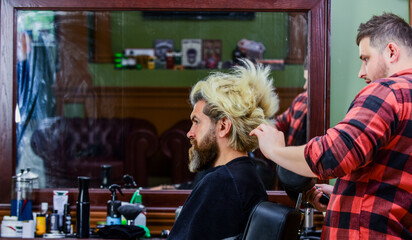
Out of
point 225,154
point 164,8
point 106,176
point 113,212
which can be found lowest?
point 113,212

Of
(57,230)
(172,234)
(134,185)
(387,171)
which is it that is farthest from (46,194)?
(387,171)

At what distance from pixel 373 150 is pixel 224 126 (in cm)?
71

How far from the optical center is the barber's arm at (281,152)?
1.59 m

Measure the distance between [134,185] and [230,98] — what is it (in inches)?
43.2

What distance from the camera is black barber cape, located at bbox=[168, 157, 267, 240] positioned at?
1.88 m

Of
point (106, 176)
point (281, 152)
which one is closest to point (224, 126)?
point (281, 152)

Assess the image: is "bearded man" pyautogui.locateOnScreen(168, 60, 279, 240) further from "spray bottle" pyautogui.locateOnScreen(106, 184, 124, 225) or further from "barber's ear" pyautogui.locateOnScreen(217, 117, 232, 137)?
"spray bottle" pyautogui.locateOnScreen(106, 184, 124, 225)

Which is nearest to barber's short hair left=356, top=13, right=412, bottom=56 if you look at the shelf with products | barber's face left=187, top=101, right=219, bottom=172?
barber's face left=187, top=101, right=219, bottom=172

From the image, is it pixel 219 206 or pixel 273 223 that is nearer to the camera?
pixel 273 223

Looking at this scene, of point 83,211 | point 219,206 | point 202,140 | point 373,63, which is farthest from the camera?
point 83,211

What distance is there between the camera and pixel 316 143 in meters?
1.55

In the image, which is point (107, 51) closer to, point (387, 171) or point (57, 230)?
point (57, 230)

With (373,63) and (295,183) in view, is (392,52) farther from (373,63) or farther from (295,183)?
(295,183)

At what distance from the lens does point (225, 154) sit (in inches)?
83.0
